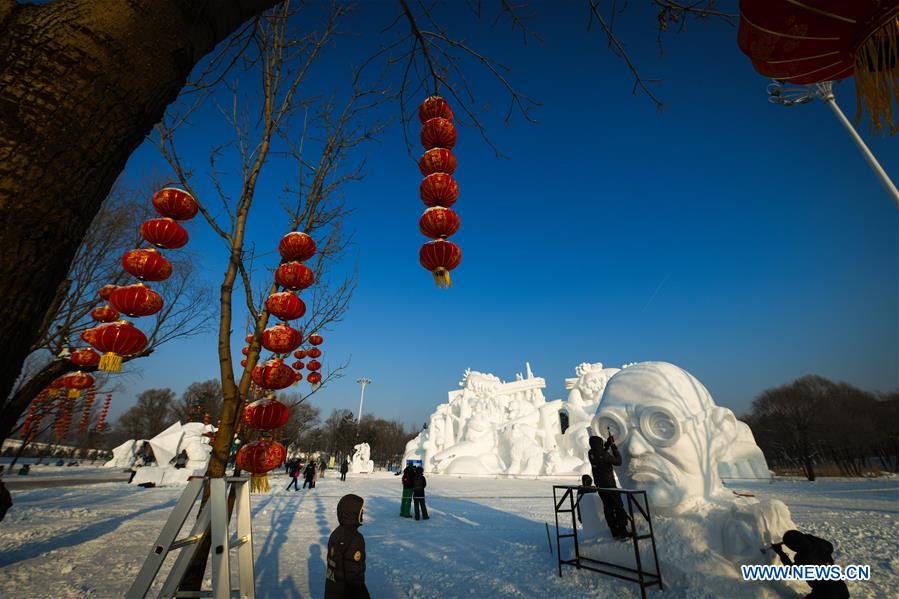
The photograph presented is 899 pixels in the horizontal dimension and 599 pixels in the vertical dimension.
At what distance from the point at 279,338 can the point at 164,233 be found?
1849mm

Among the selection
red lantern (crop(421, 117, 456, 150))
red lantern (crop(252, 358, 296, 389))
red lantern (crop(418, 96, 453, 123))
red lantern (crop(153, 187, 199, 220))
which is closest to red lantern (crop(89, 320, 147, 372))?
red lantern (crop(153, 187, 199, 220))

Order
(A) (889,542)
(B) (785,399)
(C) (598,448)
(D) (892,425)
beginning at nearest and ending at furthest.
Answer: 1. (C) (598,448)
2. (A) (889,542)
3. (D) (892,425)
4. (B) (785,399)

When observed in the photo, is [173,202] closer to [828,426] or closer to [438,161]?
[438,161]

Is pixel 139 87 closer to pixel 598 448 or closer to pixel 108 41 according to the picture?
pixel 108 41

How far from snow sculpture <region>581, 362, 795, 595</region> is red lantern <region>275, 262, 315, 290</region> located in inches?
192

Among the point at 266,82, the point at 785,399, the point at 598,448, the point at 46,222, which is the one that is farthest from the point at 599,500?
the point at 785,399

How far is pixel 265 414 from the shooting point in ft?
13.9

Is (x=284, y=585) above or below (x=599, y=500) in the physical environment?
below

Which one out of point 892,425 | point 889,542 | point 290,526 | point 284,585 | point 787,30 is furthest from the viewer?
point 892,425

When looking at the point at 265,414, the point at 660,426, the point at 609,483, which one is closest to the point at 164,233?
the point at 265,414

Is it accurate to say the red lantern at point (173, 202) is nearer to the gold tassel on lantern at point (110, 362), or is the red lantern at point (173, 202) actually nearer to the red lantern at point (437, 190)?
the gold tassel on lantern at point (110, 362)

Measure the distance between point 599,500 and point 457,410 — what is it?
3000 centimetres

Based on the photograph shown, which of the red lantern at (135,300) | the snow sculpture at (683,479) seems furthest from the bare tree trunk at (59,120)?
the snow sculpture at (683,479)

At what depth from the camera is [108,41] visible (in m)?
1.22
